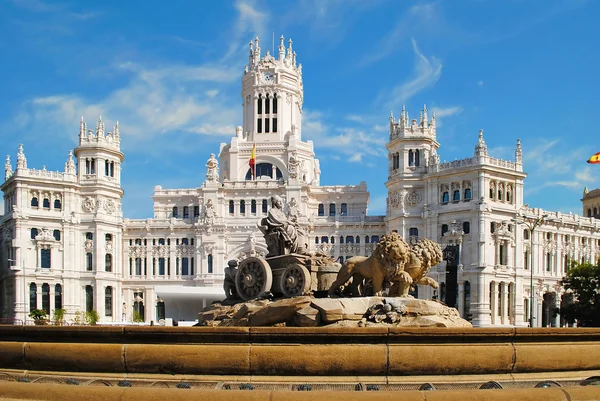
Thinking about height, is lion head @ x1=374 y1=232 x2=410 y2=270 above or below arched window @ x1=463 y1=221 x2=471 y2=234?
above

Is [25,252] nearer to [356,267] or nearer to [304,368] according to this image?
[356,267]

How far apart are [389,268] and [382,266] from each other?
25 centimetres

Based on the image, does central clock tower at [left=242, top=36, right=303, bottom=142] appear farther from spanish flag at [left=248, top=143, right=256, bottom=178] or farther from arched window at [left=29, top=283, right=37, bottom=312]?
arched window at [left=29, top=283, right=37, bottom=312]

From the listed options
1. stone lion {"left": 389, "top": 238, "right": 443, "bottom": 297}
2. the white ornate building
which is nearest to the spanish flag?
the white ornate building

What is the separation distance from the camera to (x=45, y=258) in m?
91.9

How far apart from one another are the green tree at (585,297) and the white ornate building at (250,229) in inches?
527

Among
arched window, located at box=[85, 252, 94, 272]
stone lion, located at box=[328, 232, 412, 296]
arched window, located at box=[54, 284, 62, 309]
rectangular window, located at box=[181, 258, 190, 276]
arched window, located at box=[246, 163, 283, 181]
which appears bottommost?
arched window, located at box=[54, 284, 62, 309]

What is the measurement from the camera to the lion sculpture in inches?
869

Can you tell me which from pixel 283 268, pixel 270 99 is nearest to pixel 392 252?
pixel 283 268

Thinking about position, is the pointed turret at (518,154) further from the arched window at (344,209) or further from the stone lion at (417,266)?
the stone lion at (417,266)

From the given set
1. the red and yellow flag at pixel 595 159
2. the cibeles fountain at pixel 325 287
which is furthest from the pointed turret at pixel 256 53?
the cibeles fountain at pixel 325 287

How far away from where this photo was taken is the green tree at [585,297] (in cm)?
6638

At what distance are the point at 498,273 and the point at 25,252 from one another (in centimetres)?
5571

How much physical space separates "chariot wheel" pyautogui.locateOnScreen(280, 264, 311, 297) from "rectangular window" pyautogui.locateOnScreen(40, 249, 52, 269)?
7404 cm
